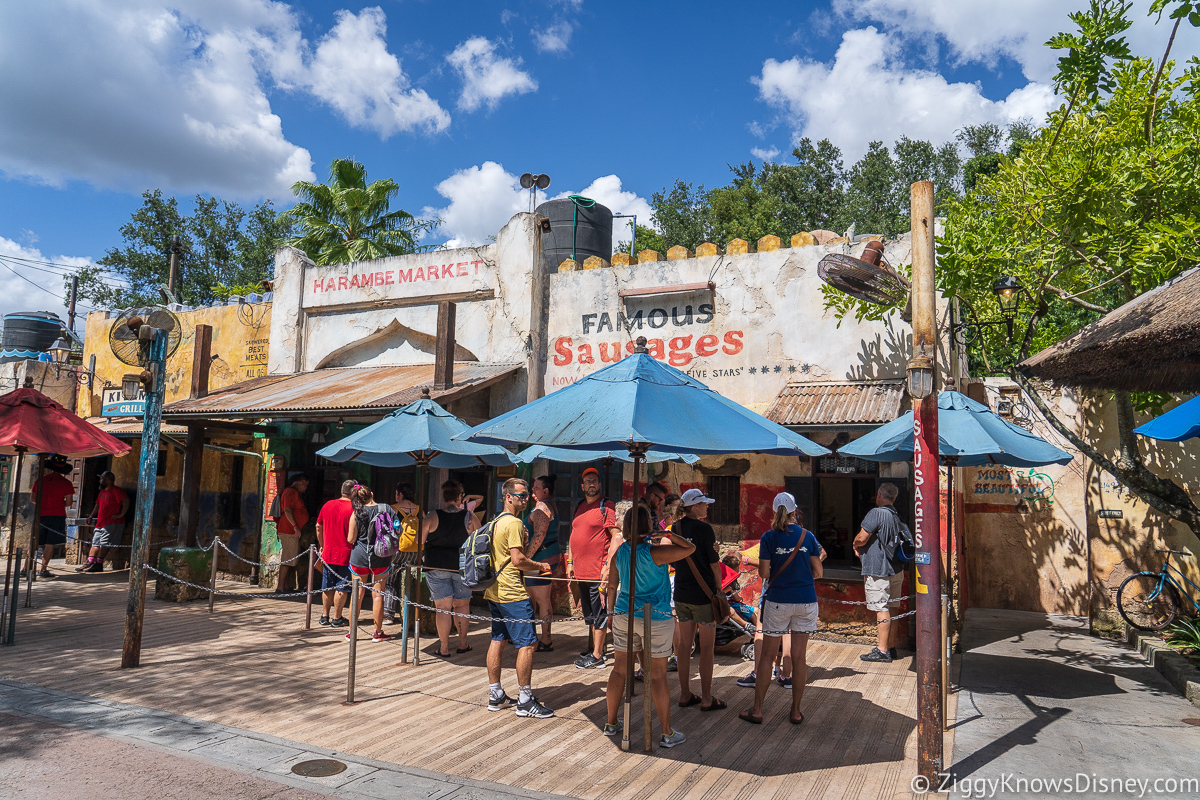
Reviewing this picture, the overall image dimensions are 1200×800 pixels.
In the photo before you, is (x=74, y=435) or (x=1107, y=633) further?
(x=1107, y=633)

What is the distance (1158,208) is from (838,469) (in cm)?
440

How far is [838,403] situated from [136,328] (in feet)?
25.6

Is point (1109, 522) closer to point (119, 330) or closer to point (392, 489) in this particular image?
point (392, 489)

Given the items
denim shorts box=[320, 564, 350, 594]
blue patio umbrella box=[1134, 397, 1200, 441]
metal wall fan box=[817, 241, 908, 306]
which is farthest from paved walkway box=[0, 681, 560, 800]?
metal wall fan box=[817, 241, 908, 306]

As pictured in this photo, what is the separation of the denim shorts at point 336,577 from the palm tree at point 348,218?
16.8 meters

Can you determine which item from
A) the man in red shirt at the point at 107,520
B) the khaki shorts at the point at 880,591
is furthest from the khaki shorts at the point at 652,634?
the man in red shirt at the point at 107,520

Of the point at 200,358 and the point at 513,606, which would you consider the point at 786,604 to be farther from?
the point at 200,358

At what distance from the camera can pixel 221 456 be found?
47.3 feet

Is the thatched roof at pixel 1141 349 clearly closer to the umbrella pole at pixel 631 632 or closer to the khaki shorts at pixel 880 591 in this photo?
the khaki shorts at pixel 880 591

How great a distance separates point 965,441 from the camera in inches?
268

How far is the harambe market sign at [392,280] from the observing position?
12180 millimetres

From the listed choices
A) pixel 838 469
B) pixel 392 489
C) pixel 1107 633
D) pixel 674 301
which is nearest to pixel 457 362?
pixel 392 489

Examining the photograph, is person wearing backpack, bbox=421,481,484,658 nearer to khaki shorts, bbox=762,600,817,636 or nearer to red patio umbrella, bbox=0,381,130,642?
khaki shorts, bbox=762,600,817,636

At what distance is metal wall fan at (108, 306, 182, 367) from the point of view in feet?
24.9
